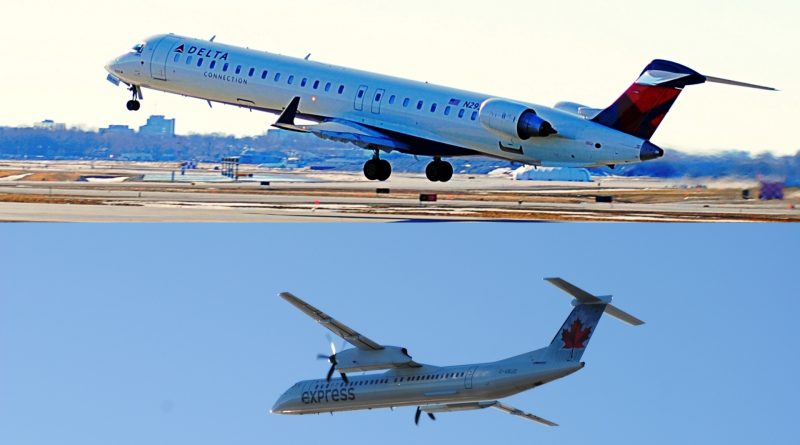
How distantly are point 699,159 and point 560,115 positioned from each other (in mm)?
8285

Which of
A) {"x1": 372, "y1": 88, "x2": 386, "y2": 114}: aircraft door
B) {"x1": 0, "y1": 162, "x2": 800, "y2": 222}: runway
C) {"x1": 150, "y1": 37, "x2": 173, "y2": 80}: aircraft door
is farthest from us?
{"x1": 0, "y1": 162, "x2": 800, "y2": 222}: runway

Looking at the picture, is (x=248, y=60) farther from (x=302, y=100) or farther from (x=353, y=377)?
(x=353, y=377)

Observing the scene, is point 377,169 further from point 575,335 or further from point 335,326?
point 575,335

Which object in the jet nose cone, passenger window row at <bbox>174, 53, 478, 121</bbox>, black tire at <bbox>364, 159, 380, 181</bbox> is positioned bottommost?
black tire at <bbox>364, 159, 380, 181</bbox>

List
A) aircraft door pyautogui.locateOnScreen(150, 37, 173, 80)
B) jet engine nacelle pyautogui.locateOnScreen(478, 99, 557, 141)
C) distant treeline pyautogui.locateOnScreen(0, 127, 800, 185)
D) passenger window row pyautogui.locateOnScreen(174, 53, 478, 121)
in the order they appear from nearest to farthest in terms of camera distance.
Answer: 1. jet engine nacelle pyautogui.locateOnScreen(478, 99, 557, 141)
2. passenger window row pyautogui.locateOnScreen(174, 53, 478, 121)
3. aircraft door pyautogui.locateOnScreen(150, 37, 173, 80)
4. distant treeline pyautogui.locateOnScreen(0, 127, 800, 185)

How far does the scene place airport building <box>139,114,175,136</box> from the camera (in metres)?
82.4

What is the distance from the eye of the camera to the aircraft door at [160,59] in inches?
1977

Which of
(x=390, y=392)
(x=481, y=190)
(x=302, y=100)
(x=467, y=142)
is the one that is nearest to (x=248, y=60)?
(x=302, y=100)

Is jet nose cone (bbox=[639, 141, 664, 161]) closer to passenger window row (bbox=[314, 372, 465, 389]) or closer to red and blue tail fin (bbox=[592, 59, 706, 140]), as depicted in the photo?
red and blue tail fin (bbox=[592, 59, 706, 140])

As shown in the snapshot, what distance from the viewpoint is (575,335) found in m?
47.7

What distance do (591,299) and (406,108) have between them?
316 inches

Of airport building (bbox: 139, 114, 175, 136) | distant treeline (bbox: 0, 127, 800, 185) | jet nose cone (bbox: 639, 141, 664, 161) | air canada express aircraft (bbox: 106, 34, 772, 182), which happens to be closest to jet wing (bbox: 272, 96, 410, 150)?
air canada express aircraft (bbox: 106, 34, 772, 182)

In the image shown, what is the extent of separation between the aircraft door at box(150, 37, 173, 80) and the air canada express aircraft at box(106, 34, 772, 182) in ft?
0.13

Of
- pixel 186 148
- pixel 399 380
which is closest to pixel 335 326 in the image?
pixel 399 380
